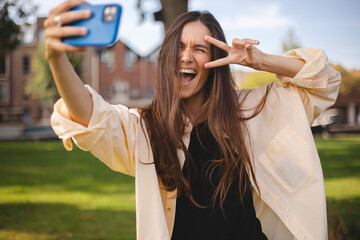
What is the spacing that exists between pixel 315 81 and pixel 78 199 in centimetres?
617

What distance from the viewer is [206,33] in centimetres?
248

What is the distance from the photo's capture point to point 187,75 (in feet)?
8.23

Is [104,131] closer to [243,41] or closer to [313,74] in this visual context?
[243,41]

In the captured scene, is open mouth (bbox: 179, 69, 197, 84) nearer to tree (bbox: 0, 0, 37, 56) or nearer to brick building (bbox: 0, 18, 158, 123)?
tree (bbox: 0, 0, 37, 56)

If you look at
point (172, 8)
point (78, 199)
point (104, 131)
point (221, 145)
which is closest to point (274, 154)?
point (221, 145)

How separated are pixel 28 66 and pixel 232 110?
44996 mm

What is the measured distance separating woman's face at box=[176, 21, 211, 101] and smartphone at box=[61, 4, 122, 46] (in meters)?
1.06

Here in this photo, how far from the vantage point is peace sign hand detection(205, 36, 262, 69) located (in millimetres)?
2258

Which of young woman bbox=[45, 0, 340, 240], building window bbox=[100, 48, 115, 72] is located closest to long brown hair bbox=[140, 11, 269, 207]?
young woman bbox=[45, 0, 340, 240]

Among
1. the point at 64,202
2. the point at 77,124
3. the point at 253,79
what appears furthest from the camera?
the point at 253,79

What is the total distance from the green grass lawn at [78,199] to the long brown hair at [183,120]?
2.66 metres

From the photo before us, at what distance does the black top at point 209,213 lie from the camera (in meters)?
2.20

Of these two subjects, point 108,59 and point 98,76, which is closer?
point 108,59

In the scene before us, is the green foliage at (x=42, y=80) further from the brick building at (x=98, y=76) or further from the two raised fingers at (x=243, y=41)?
the two raised fingers at (x=243, y=41)
